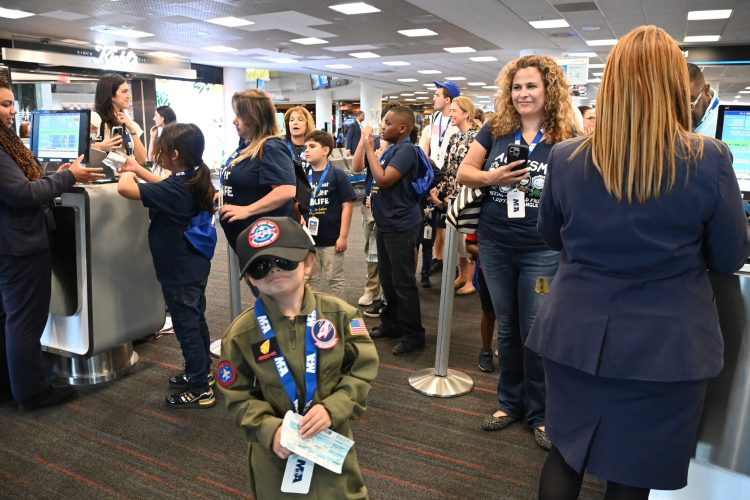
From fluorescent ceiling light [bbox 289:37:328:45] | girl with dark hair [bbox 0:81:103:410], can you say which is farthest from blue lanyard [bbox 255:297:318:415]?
fluorescent ceiling light [bbox 289:37:328:45]

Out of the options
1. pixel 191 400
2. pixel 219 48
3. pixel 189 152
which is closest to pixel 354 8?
pixel 219 48

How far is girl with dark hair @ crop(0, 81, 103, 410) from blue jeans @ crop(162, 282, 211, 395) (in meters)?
0.58

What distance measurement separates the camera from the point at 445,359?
3.11 metres

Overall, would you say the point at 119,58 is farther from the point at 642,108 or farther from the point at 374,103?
the point at 642,108

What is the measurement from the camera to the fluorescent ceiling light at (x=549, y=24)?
32.2 feet

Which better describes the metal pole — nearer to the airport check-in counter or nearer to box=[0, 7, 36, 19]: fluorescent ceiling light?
the airport check-in counter

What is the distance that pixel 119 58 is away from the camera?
1298cm

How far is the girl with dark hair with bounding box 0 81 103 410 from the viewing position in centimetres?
252

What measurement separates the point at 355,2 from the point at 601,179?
793 centimetres

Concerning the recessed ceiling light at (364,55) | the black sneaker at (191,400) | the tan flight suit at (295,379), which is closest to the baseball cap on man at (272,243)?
the tan flight suit at (295,379)

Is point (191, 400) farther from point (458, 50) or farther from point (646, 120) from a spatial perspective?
point (458, 50)

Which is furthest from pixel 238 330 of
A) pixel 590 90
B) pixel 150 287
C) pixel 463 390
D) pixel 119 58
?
pixel 590 90

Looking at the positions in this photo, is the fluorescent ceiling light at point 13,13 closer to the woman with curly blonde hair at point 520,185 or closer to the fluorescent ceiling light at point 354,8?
the fluorescent ceiling light at point 354,8

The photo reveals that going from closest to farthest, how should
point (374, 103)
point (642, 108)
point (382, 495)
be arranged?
point (642, 108), point (382, 495), point (374, 103)
